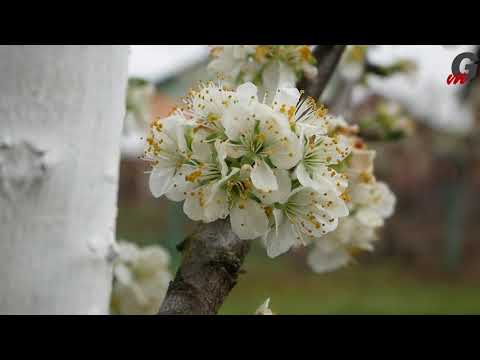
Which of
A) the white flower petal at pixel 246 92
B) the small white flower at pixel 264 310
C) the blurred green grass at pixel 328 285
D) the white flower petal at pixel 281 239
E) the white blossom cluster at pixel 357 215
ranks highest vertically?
the blurred green grass at pixel 328 285

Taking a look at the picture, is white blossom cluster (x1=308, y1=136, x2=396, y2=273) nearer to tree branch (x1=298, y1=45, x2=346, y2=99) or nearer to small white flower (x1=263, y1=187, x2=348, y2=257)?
tree branch (x1=298, y1=45, x2=346, y2=99)

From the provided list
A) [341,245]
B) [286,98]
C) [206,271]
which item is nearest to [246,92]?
[286,98]

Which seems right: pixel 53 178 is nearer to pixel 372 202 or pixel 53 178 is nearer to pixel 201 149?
pixel 201 149

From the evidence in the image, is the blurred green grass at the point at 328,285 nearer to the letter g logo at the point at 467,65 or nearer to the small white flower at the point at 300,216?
the letter g logo at the point at 467,65

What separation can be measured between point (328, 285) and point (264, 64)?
8.81 meters

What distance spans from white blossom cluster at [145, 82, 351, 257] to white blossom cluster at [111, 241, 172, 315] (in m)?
0.84

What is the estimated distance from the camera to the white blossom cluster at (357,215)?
1.53 m

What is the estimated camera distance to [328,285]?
10.1 metres

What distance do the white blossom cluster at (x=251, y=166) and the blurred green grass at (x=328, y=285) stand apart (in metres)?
6.28

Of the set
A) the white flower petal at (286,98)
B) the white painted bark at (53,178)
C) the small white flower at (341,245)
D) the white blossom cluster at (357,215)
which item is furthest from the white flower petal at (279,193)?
the small white flower at (341,245)

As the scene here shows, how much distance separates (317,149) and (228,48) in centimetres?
54
